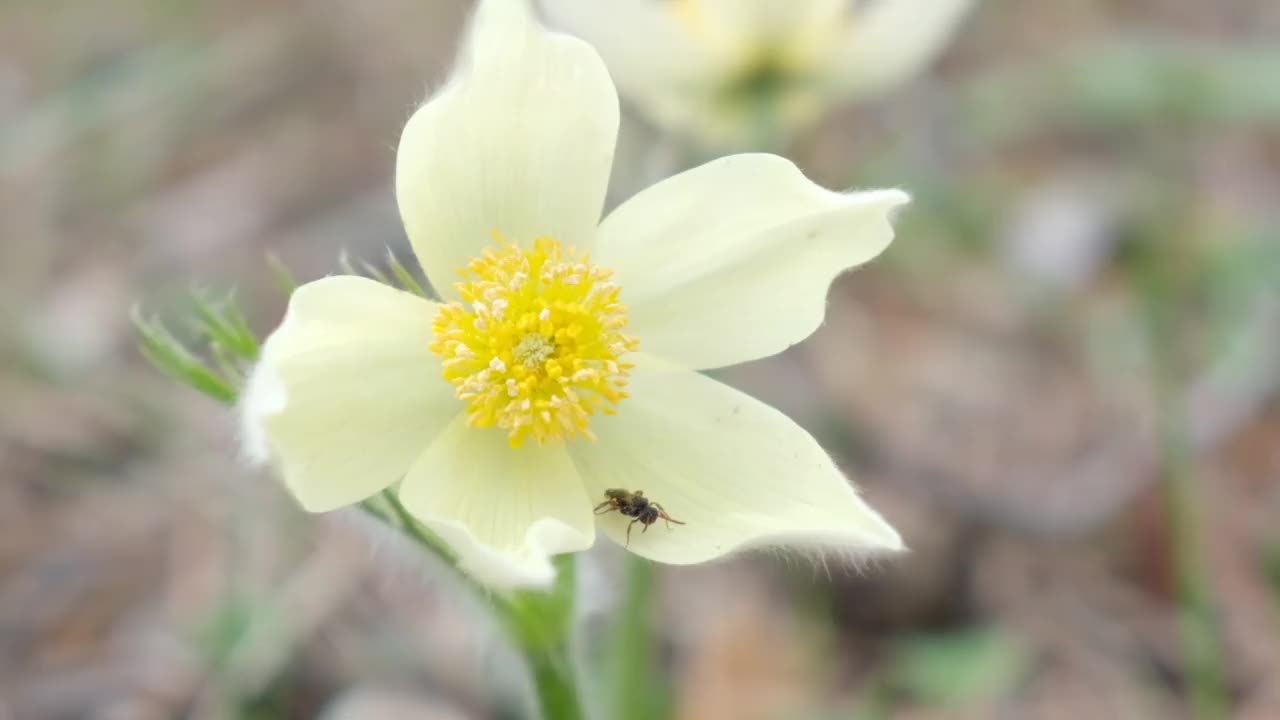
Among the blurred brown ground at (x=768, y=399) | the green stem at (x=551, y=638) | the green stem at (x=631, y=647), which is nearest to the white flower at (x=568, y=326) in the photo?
the green stem at (x=551, y=638)

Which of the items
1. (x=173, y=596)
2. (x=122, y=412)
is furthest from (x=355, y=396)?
(x=122, y=412)

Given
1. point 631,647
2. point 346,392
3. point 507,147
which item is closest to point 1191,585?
point 631,647

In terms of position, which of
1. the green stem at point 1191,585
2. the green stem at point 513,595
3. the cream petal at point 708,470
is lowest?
the green stem at point 513,595

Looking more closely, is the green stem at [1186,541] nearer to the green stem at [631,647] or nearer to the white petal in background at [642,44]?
the green stem at [631,647]

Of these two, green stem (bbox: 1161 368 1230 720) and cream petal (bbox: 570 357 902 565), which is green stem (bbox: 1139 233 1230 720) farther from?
cream petal (bbox: 570 357 902 565)

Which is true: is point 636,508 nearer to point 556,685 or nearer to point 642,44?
point 556,685

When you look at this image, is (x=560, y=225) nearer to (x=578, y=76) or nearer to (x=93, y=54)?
(x=578, y=76)
